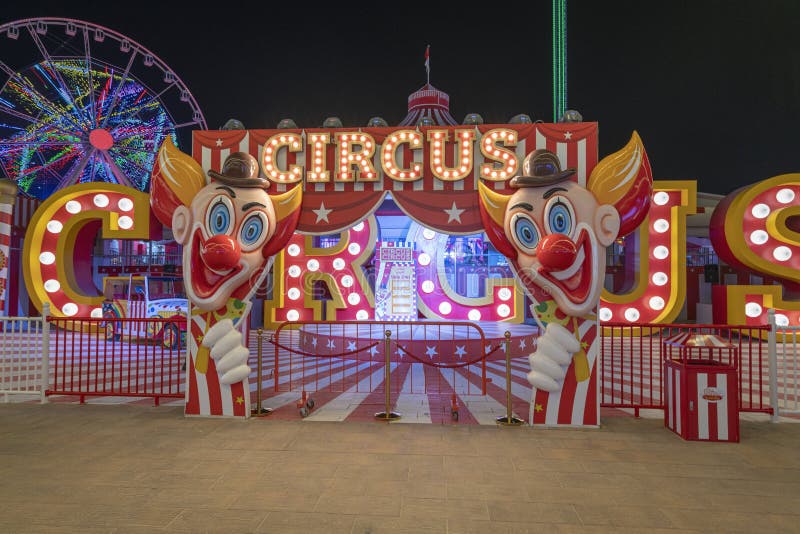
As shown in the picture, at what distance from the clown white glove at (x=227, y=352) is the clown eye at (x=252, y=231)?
42.4 inches

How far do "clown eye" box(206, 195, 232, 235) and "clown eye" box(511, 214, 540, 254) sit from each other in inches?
144

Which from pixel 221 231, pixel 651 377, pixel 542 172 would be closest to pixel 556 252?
pixel 542 172

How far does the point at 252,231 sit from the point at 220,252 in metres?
0.55

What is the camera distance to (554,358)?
5.34 metres

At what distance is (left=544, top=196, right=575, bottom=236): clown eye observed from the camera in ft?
17.5

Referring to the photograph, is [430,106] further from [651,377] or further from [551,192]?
[651,377]

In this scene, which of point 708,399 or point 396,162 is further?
point 396,162

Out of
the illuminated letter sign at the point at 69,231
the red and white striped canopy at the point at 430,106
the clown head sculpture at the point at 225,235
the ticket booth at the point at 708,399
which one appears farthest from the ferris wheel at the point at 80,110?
the ticket booth at the point at 708,399

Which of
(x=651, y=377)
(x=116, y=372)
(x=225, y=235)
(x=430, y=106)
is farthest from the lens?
(x=430, y=106)

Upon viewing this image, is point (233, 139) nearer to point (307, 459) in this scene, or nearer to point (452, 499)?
point (307, 459)

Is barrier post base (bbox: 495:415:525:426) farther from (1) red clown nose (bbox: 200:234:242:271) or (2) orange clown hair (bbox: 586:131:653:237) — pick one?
(1) red clown nose (bbox: 200:234:242:271)

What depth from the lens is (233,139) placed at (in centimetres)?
606

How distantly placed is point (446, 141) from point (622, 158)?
85.3 inches

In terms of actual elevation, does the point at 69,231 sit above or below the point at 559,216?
above
